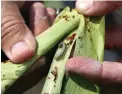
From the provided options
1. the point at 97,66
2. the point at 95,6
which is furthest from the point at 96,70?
the point at 95,6

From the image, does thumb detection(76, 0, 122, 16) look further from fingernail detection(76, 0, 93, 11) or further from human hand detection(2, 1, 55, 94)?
human hand detection(2, 1, 55, 94)

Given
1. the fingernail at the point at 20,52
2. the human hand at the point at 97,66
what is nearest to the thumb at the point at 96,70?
the human hand at the point at 97,66

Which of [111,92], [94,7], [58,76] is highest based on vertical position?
[94,7]

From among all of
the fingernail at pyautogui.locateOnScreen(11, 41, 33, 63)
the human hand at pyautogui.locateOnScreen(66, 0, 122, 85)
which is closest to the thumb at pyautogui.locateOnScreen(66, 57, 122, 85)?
the human hand at pyautogui.locateOnScreen(66, 0, 122, 85)

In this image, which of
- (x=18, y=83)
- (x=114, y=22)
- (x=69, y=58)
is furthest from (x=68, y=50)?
(x=114, y=22)

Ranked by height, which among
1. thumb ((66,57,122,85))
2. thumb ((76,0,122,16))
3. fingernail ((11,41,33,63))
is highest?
thumb ((76,0,122,16))

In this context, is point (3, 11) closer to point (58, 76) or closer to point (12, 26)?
point (12, 26)
